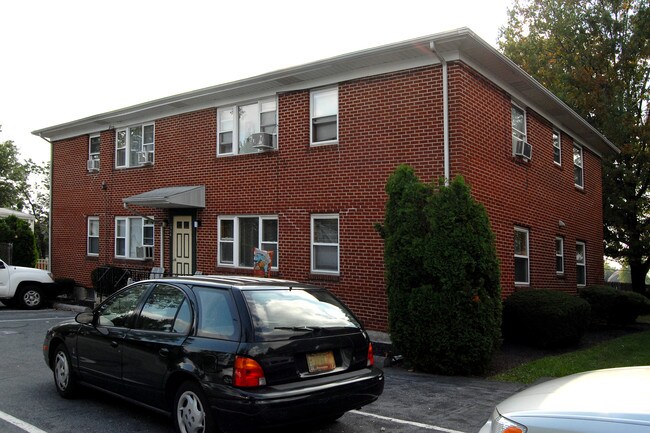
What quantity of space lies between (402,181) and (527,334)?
4.44 metres

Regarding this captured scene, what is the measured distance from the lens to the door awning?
14.5 m

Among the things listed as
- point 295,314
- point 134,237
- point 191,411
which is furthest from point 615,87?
point 191,411

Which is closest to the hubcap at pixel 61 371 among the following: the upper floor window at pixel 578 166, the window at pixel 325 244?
the window at pixel 325 244

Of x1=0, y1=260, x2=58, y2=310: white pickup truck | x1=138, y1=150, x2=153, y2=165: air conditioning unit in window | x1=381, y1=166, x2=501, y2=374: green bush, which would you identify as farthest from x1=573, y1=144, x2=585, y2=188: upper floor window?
x1=0, y1=260, x2=58, y2=310: white pickup truck

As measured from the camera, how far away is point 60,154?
20.3 m

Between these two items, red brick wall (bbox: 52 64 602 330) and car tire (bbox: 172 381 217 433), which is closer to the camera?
car tire (bbox: 172 381 217 433)

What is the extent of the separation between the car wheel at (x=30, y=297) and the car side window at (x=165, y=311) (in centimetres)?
1320

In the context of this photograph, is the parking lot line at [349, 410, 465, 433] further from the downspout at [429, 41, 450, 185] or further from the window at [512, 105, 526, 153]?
the window at [512, 105, 526, 153]

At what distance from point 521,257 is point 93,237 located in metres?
13.4

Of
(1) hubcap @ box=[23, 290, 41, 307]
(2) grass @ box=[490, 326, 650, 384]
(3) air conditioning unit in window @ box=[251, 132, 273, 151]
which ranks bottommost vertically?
(2) grass @ box=[490, 326, 650, 384]

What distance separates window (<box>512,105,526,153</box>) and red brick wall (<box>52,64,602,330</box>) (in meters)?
0.53

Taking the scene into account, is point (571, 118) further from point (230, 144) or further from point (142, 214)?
point (142, 214)

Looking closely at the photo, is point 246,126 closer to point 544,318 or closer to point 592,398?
point 544,318

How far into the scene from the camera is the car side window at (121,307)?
241 inches
